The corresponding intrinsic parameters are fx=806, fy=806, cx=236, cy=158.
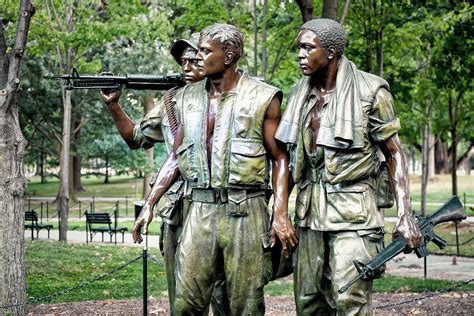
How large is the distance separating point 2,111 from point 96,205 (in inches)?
950

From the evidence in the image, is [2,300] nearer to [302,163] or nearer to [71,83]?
[71,83]

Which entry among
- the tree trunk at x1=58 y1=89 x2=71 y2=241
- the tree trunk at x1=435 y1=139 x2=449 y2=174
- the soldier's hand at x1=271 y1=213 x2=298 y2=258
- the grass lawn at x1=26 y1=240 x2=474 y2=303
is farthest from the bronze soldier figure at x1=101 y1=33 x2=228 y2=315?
the tree trunk at x1=435 y1=139 x2=449 y2=174

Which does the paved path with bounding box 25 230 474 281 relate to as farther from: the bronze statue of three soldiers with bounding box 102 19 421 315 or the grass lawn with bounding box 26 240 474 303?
the bronze statue of three soldiers with bounding box 102 19 421 315

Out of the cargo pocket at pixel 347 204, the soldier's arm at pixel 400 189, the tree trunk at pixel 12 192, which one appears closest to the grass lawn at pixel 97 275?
the tree trunk at pixel 12 192

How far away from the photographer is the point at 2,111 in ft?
29.9

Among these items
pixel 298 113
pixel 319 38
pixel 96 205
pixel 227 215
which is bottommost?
pixel 96 205

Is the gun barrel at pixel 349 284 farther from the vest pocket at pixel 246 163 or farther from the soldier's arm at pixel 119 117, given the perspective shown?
the soldier's arm at pixel 119 117

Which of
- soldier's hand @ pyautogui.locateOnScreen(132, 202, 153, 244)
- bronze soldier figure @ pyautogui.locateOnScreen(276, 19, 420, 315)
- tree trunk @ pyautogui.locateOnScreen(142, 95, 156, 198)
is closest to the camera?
bronze soldier figure @ pyautogui.locateOnScreen(276, 19, 420, 315)

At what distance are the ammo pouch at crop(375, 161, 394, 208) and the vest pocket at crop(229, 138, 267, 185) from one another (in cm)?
82

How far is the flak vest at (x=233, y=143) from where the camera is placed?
5645 mm

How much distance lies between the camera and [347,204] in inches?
217

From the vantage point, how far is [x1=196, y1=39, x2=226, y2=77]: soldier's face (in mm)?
5684

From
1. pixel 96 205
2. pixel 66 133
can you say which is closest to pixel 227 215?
pixel 66 133

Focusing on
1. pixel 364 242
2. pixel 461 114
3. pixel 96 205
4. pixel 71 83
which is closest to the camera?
pixel 364 242
